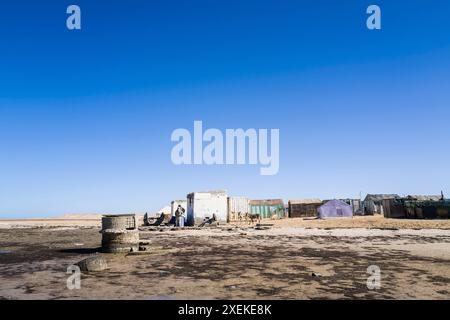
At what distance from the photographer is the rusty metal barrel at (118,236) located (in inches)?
496

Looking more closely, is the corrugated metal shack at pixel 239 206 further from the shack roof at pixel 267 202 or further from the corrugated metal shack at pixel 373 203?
the corrugated metal shack at pixel 373 203

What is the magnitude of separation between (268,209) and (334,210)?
526 inches

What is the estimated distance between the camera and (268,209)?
175 feet

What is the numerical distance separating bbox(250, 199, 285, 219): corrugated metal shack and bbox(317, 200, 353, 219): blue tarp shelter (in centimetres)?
1100

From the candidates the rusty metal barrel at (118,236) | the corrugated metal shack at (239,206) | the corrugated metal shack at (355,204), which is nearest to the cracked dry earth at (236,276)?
the rusty metal barrel at (118,236)

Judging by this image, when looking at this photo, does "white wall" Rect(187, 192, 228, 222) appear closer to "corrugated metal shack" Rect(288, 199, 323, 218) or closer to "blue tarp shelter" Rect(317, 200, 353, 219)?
"blue tarp shelter" Rect(317, 200, 353, 219)

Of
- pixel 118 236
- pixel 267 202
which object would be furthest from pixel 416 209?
pixel 118 236

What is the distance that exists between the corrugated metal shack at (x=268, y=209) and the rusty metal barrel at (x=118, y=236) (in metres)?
39.6

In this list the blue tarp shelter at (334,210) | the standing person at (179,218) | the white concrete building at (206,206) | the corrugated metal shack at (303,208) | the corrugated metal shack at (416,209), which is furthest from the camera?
the corrugated metal shack at (303,208)

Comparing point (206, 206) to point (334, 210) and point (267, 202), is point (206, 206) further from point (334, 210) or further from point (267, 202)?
point (267, 202)

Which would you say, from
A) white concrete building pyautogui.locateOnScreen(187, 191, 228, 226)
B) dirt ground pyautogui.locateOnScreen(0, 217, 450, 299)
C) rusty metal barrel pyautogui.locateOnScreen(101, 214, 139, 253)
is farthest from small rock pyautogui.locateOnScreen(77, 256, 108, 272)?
white concrete building pyautogui.locateOnScreen(187, 191, 228, 226)

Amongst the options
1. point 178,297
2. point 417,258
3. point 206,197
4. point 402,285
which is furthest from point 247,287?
point 206,197

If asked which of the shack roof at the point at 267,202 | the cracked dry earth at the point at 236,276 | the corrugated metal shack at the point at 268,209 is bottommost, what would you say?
the corrugated metal shack at the point at 268,209
